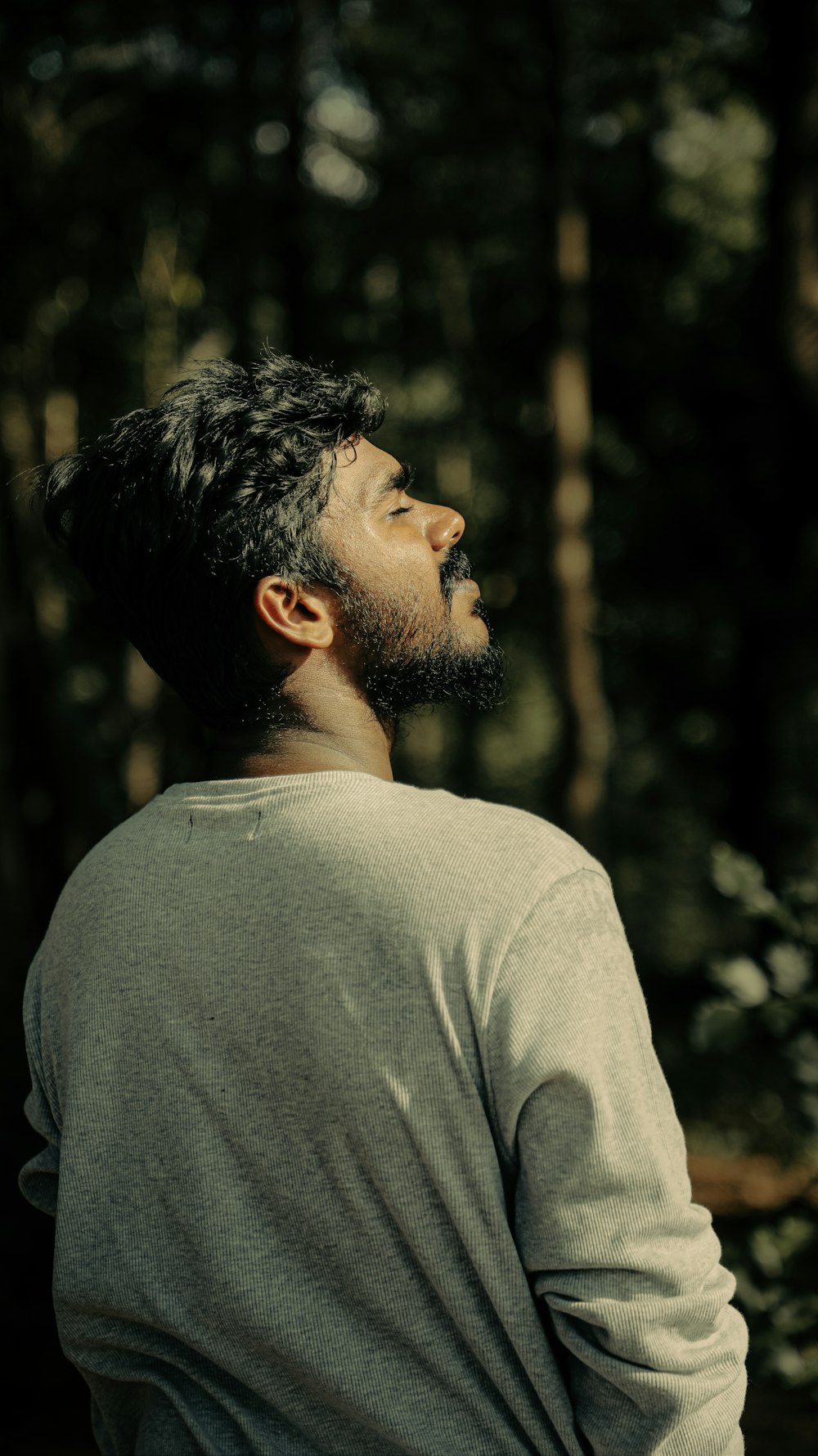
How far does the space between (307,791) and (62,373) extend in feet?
55.9

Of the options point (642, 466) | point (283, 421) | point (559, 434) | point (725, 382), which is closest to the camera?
point (283, 421)

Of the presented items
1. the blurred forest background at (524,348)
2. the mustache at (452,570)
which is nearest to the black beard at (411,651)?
the mustache at (452,570)

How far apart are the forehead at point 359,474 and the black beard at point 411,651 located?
5.0 inches

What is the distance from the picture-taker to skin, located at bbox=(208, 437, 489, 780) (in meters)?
1.51

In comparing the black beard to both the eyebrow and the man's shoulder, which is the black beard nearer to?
the eyebrow

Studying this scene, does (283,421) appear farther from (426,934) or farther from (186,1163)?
(186,1163)

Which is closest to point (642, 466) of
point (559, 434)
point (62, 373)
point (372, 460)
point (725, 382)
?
point (725, 382)

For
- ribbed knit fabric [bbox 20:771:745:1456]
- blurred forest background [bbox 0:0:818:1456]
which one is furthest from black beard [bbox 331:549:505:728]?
blurred forest background [bbox 0:0:818:1456]

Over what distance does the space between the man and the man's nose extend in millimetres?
84

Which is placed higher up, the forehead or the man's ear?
the forehead

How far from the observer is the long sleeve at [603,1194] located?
1202 mm

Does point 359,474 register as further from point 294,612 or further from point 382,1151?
point 382,1151

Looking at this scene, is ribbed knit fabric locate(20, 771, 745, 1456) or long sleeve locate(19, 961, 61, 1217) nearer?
ribbed knit fabric locate(20, 771, 745, 1456)

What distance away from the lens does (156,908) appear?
1.39m
